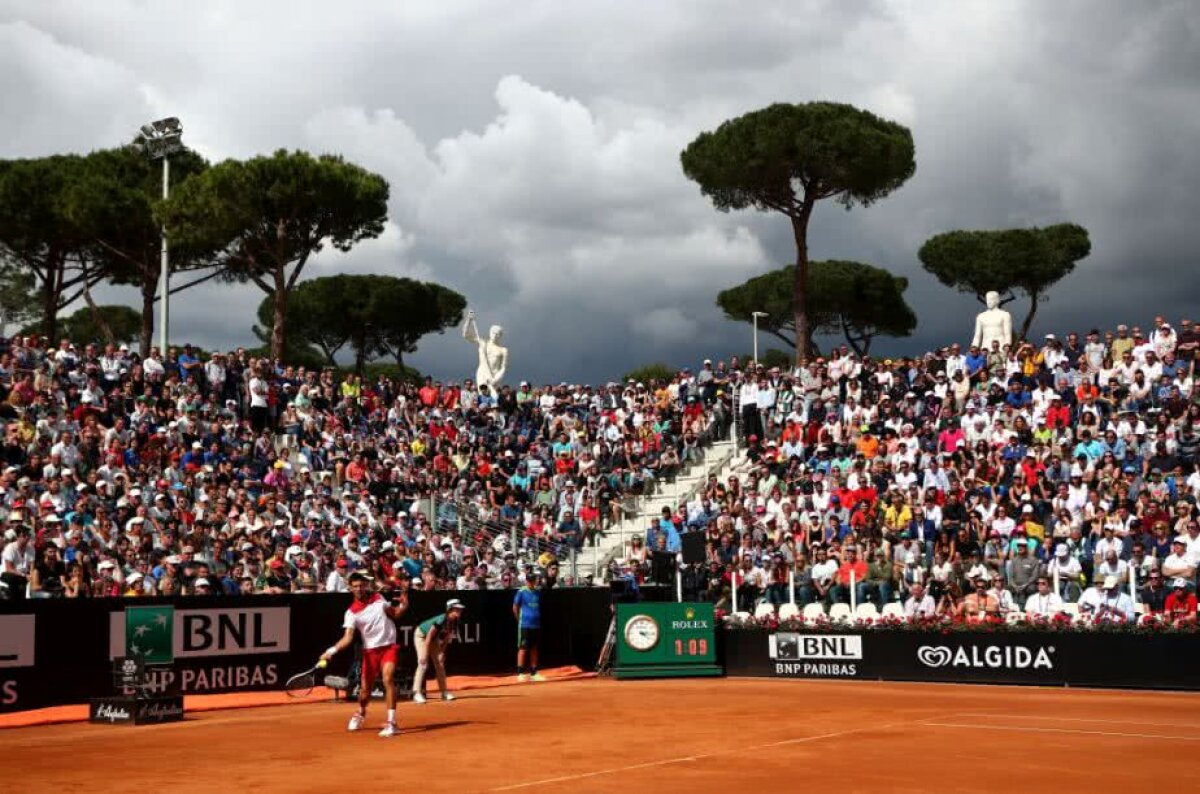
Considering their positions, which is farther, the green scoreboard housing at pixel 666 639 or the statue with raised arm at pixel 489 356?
the statue with raised arm at pixel 489 356

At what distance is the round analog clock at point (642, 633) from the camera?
95.5ft

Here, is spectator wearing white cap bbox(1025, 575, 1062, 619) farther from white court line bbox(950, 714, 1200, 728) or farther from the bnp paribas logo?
the bnp paribas logo

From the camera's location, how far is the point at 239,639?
959 inches

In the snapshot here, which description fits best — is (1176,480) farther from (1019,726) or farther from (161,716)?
(161,716)

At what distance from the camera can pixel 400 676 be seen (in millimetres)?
24203

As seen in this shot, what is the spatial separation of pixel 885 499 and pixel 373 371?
218 ft

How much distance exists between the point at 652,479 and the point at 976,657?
42.1ft

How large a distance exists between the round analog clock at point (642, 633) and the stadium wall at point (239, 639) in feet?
4.98

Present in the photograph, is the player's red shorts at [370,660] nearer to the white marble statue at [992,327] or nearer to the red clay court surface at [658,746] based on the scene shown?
the red clay court surface at [658,746]

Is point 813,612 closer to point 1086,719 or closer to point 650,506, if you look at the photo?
point 1086,719

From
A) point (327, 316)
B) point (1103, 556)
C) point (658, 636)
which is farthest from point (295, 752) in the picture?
point (327, 316)

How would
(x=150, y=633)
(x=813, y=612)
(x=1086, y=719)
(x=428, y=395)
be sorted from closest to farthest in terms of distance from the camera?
(x=1086, y=719)
(x=150, y=633)
(x=813, y=612)
(x=428, y=395)

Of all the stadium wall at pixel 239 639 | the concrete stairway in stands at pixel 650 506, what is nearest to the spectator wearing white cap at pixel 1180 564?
the stadium wall at pixel 239 639

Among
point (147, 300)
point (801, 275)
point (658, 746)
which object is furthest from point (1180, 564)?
point (147, 300)
